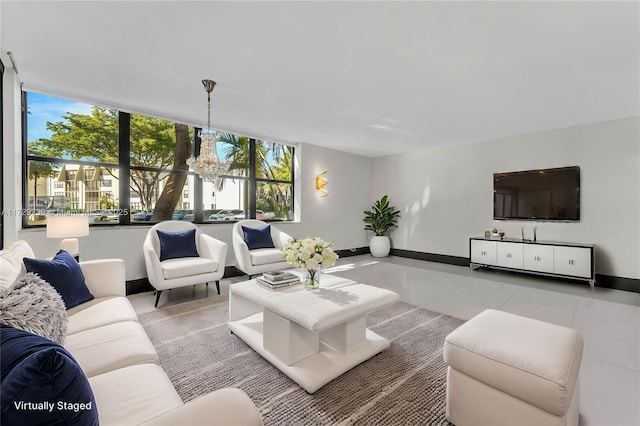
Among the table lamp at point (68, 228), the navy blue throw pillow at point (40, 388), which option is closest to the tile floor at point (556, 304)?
the table lamp at point (68, 228)

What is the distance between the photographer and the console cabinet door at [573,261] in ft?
13.1

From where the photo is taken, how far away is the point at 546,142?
4621 mm

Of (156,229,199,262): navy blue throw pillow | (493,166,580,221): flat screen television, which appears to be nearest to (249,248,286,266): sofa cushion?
(156,229,199,262): navy blue throw pillow

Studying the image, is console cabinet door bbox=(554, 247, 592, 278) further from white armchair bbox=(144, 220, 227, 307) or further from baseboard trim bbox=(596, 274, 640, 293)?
white armchair bbox=(144, 220, 227, 307)

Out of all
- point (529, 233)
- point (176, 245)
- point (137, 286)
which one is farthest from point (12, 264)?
point (529, 233)

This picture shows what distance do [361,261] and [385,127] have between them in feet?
9.05

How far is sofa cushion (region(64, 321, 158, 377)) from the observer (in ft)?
4.33

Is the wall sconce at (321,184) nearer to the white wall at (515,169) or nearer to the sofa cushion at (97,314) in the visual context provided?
the white wall at (515,169)

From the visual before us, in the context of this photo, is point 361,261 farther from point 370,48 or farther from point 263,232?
point 370,48

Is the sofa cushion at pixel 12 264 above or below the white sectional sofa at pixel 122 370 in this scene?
above

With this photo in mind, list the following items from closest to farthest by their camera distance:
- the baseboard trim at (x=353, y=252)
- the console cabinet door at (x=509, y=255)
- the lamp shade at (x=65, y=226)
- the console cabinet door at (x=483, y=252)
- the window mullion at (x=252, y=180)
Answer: the lamp shade at (x=65, y=226)
the console cabinet door at (x=509, y=255)
the console cabinet door at (x=483, y=252)
the window mullion at (x=252, y=180)
the baseboard trim at (x=353, y=252)

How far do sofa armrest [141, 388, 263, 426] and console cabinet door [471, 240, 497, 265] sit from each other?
5.07 meters

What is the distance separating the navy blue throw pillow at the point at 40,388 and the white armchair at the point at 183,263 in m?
2.59

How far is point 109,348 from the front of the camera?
1.44 m
